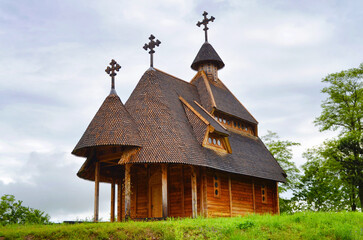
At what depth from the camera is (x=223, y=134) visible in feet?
72.7

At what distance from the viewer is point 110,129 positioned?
18.8m

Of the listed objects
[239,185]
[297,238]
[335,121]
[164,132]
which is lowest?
[297,238]

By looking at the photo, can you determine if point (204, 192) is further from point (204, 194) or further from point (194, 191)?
point (194, 191)

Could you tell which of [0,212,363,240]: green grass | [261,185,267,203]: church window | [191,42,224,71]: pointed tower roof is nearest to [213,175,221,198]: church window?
[261,185,267,203]: church window

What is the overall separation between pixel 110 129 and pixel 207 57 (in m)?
12.6

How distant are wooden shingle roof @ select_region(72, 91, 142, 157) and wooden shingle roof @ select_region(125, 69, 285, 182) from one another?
2.08ft

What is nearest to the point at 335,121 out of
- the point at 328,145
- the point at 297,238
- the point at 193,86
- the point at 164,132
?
the point at 328,145

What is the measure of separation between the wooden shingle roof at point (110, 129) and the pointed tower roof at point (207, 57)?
34.0 ft

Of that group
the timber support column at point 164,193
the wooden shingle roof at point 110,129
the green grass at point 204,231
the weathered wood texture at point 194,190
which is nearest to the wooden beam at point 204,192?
the weathered wood texture at point 194,190

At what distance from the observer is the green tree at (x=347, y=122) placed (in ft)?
97.5

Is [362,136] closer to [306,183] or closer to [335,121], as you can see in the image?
[335,121]

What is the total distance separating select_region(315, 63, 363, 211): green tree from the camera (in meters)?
29.7

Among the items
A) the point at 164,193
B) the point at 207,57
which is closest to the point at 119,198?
the point at 164,193

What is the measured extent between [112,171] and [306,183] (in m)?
22.3
